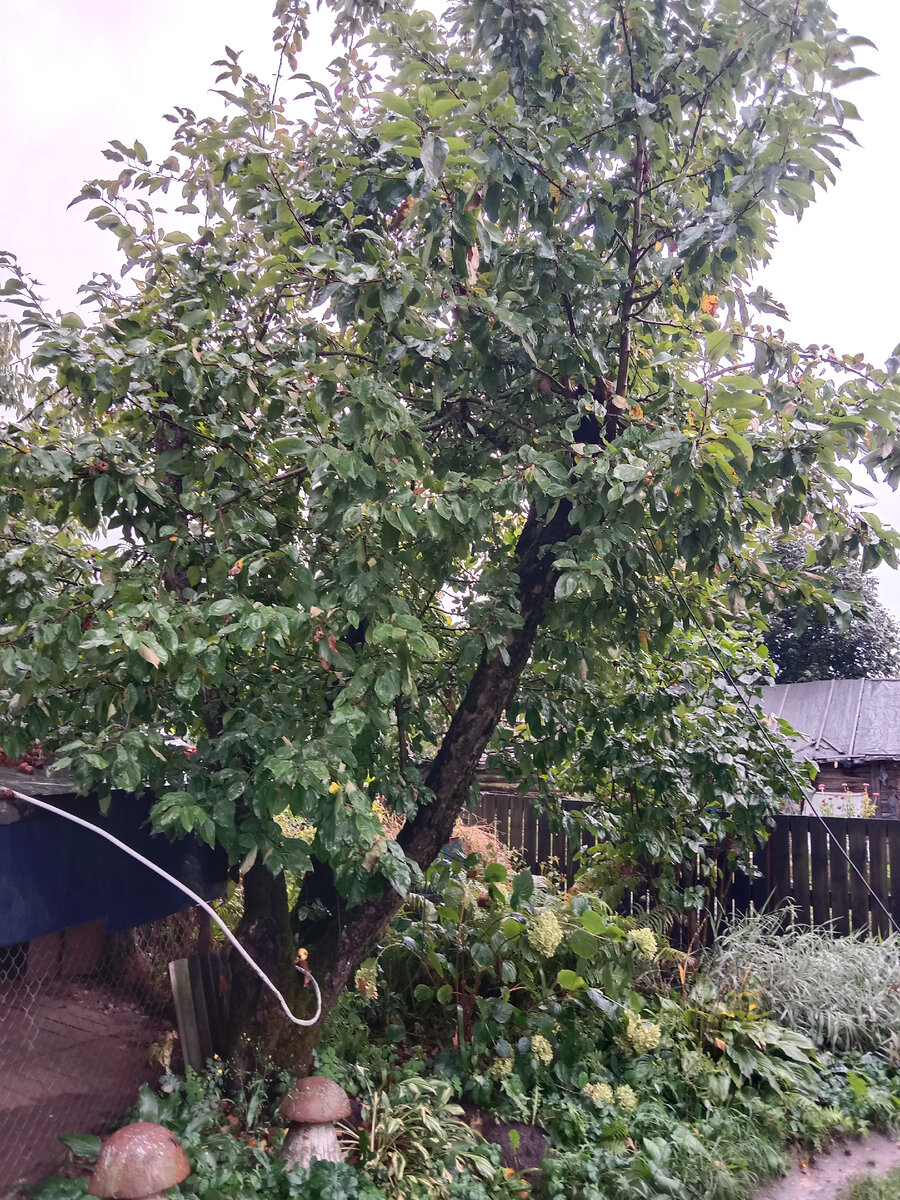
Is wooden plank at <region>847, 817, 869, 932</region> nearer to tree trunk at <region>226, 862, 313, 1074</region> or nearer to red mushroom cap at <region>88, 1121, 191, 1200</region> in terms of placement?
tree trunk at <region>226, 862, 313, 1074</region>

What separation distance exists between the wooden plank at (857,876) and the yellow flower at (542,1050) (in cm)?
294

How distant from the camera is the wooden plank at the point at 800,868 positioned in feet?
19.2

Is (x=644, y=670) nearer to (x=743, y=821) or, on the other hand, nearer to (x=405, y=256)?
(x=743, y=821)

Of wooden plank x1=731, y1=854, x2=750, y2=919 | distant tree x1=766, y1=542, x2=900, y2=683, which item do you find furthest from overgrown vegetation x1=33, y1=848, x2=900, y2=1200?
distant tree x1=766, y1=542, x2=900, y2=683

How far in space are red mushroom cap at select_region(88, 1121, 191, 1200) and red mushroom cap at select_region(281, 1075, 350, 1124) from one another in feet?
1.74

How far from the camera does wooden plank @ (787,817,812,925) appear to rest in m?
5.85

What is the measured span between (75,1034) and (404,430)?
9.02ft

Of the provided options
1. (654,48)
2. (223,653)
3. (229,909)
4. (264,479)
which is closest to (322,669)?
(223,653)

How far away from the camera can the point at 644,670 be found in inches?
173

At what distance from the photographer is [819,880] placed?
231 inches

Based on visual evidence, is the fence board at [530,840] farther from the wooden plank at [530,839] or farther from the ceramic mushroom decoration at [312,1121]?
the ceramic mushroom decoration at [312,1121]

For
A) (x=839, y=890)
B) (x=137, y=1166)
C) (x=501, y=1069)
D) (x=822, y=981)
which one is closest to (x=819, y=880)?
(x=839, y=890)

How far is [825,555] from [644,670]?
1.28 m

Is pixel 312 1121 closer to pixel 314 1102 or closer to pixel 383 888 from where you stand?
pixel 314 1102
